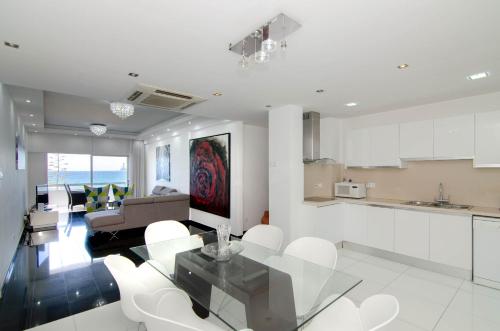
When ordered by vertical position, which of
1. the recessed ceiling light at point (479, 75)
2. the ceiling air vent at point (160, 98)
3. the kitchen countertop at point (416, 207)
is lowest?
the kitchen countertop at point (416, 207)

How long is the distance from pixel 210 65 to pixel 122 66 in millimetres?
805

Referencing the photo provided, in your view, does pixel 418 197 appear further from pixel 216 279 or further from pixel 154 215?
pixel 154 215

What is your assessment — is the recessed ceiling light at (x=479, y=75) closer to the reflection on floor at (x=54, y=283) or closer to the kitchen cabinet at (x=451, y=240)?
the kitchen cabinet at (x=451, y=240)

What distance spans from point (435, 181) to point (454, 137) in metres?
0.73

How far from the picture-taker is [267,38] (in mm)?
1627

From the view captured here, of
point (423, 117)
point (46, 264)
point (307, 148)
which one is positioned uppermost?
point (423, 117)

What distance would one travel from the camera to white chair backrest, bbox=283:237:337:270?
2.05 m

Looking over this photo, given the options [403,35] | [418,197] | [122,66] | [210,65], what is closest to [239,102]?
[210,65]

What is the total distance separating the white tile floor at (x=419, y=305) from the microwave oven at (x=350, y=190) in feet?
4.20

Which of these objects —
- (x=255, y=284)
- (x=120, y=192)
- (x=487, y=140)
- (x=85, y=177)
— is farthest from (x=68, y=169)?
(x=487, y=140)

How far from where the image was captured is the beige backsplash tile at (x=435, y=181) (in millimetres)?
3235

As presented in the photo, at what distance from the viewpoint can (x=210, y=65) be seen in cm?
218

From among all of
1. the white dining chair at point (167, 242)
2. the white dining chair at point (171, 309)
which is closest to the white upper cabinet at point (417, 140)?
the white dining chair at point (167, 242)

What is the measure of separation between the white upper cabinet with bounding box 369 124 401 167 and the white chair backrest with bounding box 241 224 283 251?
2.49m
